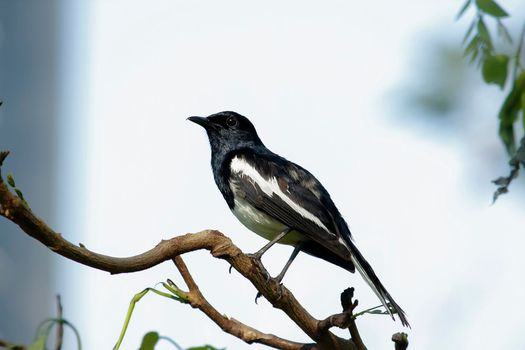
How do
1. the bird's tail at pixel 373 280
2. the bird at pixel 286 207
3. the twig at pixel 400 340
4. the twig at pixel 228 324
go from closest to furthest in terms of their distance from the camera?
the twig at pixel 400 340, the twig at pixel 228 324, the bird's tail at pixel 373 280, the bird at pixel 286 207

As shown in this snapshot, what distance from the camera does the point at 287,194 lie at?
4.78 meters

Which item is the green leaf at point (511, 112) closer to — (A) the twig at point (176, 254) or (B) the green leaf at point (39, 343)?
(A) the twig at point (176, 254)

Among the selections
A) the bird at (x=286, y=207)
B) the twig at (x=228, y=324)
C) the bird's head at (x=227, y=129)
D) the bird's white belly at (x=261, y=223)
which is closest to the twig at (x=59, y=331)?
the twig at (x=228, y=324)

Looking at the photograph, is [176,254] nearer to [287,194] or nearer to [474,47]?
[474,47]

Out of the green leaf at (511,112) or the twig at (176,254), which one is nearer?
the twig at (176,254)

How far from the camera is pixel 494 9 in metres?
2.87

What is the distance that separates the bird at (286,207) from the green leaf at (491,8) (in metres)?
1.60

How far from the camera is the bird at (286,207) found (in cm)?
443

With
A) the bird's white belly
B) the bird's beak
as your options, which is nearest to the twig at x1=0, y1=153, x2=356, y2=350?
the bird's white belly

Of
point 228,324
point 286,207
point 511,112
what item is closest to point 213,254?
point 228,324

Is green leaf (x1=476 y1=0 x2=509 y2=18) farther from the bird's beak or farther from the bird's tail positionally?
the bird's beak

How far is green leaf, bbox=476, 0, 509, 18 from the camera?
2.86 meters

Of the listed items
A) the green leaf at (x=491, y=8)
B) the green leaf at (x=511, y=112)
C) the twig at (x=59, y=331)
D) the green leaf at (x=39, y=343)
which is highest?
the green leaf at (x=491, y=8)

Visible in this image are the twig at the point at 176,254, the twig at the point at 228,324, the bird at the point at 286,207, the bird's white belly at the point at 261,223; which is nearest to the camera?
the twig at the point at 176,254
